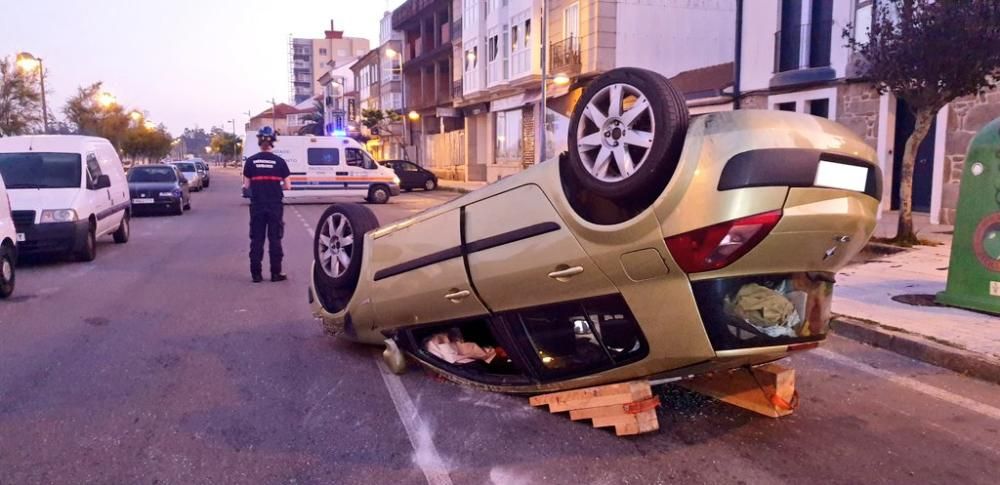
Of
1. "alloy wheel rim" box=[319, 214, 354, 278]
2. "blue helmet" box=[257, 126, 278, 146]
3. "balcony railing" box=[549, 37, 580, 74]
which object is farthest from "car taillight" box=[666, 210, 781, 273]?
"balcony railing" box=[549, 37, 580, 74]

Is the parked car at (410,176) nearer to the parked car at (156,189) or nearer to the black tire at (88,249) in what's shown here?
the parked car at (156,189)

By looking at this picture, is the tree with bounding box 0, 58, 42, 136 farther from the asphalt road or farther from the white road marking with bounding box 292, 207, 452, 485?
the white road marking with bounding box 292, 207, 452, 485

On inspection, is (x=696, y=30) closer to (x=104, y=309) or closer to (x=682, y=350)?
(x=104, y=309)

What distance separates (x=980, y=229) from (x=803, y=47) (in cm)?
1185

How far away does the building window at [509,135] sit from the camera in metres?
33.9

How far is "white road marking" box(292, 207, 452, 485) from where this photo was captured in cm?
361

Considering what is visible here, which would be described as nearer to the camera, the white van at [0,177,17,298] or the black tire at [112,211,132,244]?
the white van at [0,177,17,298]

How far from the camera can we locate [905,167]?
34.3 feet

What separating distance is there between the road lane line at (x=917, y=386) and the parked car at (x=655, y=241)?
1.69m

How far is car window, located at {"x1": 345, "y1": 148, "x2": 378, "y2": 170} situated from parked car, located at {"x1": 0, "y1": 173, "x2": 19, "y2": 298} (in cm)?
1575

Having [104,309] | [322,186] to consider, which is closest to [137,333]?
[104,309]

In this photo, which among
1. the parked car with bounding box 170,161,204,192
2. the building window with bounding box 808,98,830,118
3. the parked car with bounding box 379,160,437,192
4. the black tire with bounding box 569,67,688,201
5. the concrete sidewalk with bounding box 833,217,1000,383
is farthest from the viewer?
the parked car with bounding box 170,161,204,192

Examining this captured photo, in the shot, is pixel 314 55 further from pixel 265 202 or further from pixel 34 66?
pixel 265 202

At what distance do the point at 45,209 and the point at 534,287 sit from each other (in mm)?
9065
